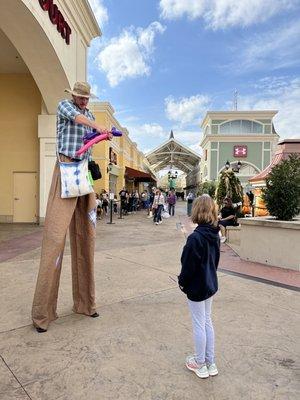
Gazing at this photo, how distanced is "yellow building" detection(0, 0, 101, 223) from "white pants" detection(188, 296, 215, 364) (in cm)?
929

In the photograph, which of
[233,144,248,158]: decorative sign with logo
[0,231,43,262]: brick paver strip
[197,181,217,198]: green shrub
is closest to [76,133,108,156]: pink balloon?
[0,231,43,262]: brick paver strip

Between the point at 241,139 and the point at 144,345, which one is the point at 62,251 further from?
the point at 241,139

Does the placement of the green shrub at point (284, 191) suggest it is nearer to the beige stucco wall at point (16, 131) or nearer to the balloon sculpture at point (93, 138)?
the balloon sculpture at point (93, 138)

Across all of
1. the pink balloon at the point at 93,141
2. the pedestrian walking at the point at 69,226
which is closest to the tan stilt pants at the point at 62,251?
the pedestrian walking at the point at 69,226

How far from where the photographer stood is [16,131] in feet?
42.1

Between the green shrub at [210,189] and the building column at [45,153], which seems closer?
the building column at [45,153]

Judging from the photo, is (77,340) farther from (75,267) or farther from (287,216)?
(287,216)

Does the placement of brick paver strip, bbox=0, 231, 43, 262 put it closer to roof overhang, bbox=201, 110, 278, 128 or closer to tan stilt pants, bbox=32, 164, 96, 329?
tan stilt pants, bbox=32, 164, 96, 329

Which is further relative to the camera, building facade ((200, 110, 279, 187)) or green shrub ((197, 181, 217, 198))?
building facade ((200, 110, 279, 187))

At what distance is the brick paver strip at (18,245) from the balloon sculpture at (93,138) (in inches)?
149

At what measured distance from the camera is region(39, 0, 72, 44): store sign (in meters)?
8.61

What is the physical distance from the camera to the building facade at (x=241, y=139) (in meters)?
43.7

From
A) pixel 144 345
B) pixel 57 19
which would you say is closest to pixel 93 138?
pixel 144 345

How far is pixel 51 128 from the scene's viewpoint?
12070 mm
